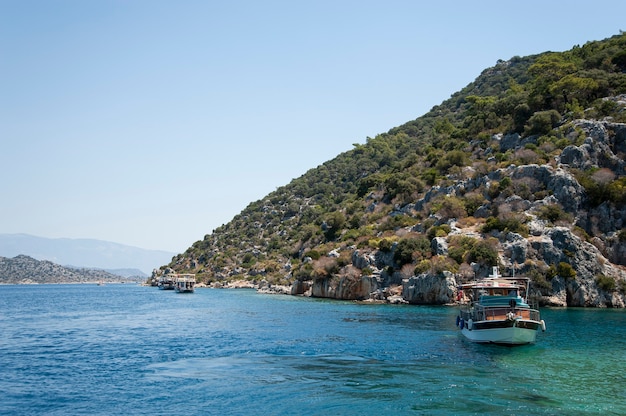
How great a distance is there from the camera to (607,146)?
248 ft

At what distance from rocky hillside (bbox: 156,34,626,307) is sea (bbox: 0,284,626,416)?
53.7 ft

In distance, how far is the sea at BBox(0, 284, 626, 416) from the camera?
21266 millimetres

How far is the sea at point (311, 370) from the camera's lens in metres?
21.3

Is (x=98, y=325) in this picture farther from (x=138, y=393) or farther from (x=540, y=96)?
(x=540, y=96)

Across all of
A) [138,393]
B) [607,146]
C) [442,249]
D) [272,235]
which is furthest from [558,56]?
[138,393]

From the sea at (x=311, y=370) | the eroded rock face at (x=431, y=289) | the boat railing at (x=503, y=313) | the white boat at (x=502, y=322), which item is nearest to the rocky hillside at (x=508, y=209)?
the eroded rock face at (x=431, y=289)

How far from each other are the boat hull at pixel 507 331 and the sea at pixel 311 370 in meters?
0.80

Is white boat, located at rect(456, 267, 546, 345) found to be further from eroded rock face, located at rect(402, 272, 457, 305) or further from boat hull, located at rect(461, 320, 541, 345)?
eroded rock face, located at rect(402, 272, 457, 305)

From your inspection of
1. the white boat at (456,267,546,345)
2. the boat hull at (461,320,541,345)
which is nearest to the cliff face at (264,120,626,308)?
the white boat at (456,267,546,345)

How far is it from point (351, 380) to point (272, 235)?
136711 mm

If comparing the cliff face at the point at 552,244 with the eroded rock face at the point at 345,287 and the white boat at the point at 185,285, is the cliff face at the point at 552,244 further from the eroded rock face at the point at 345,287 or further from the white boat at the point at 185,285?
the white boat at the point at 185,285

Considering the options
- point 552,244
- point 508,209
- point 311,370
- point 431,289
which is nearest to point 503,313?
point 311,370

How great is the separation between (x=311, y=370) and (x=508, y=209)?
56022 mm

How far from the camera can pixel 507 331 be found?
35312 mm
